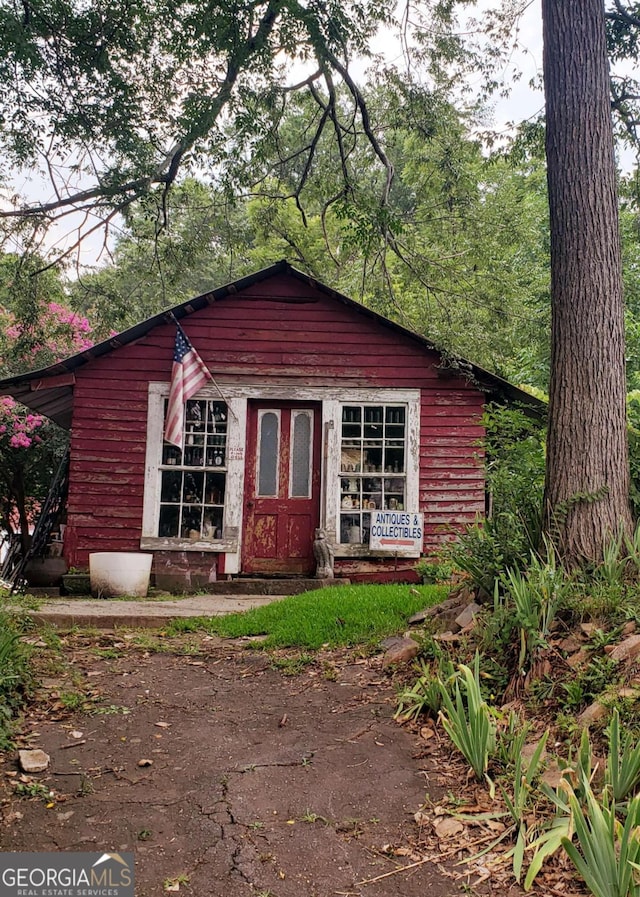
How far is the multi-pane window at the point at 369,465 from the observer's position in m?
9.84

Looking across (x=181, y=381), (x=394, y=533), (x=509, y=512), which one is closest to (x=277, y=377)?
(x=181, y=381)

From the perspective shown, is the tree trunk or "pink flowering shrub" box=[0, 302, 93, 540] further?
"pink flowering shrub" box=[0, 302, 93, 540]

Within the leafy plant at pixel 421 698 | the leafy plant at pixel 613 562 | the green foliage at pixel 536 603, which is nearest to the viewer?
the green foliage at pixel 536 603

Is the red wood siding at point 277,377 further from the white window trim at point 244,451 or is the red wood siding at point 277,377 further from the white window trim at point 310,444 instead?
the white window trim at point 310,444

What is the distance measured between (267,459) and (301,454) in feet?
1.63

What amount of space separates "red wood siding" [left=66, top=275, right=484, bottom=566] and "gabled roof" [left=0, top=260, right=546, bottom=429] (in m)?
0.11

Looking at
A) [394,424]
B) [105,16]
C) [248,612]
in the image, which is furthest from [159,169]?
[248,612]

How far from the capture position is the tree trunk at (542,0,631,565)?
450 centimetres

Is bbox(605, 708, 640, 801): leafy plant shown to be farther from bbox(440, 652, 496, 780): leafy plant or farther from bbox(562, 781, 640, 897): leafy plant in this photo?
bbox(440, 652, 496, 780): leafy plant

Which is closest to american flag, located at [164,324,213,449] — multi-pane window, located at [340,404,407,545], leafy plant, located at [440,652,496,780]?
multi-pane window, located at [340,404,407,545]

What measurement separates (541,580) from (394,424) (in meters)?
6.08

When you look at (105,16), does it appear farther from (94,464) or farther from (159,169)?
(94,464)

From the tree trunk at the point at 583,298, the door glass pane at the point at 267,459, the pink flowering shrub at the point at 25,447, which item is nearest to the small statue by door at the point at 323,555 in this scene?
the door glass pane at the point at 267,459

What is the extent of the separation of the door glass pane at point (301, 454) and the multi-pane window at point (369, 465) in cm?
51
